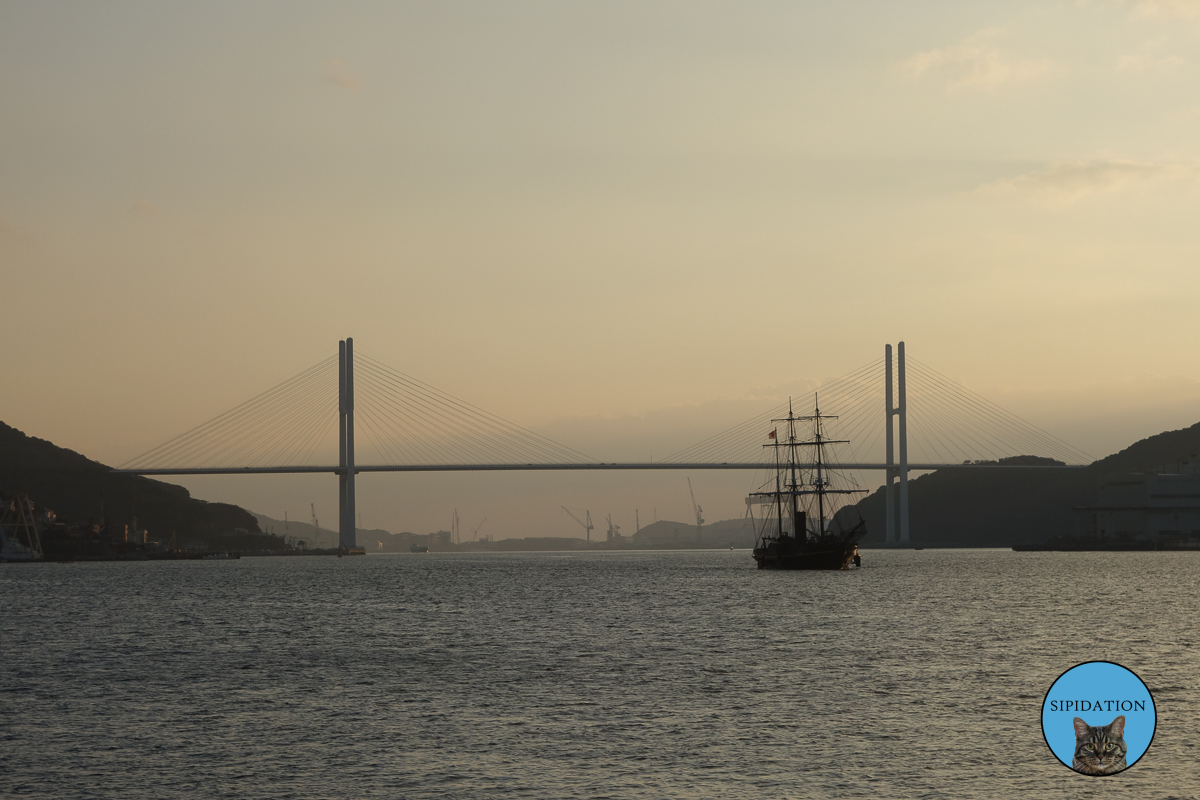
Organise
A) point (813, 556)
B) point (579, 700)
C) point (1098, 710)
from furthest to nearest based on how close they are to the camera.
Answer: point (813, 556) < point (579, 700) < point (1098, 710)

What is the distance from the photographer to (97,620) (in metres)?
69.0

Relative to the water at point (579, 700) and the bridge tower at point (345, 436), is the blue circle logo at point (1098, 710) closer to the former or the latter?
the water at point (579, 700)

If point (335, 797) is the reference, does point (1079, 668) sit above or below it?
above

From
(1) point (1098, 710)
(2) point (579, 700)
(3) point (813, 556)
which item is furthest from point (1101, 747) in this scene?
(3) point (813, 556)

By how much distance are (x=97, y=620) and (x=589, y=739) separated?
159ft

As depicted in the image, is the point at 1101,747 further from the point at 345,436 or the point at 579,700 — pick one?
the point at 345,436

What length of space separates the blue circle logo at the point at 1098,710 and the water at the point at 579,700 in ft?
29.0

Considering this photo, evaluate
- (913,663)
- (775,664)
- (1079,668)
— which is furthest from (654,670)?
(1079,668)

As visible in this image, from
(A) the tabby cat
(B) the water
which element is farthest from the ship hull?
(A) the tabby cat

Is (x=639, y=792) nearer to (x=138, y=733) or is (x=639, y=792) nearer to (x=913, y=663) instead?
(x=138, y=733)

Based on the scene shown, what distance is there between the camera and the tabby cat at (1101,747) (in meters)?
14.9

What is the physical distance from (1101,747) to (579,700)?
72.6ft

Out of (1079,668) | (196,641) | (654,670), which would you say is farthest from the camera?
(196,641)

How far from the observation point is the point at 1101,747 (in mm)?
15117
